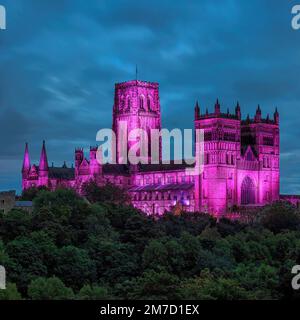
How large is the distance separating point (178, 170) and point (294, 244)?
7552 cm

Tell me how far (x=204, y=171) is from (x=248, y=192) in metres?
10.9

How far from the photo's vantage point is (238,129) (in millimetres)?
144250

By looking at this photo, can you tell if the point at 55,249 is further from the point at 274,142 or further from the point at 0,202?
the point at 274,142

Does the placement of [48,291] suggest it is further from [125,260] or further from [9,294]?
[125,260]

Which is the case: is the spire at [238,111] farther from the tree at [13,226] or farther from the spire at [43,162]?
the tree at [13,226]

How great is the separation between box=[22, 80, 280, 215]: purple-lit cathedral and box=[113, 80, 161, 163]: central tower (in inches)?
7.8

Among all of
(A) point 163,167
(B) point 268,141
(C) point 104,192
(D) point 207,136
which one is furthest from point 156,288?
(A) point 163,167

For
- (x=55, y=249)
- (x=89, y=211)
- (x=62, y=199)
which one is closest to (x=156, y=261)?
(x=55, y=249)

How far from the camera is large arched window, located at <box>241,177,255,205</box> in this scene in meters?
144

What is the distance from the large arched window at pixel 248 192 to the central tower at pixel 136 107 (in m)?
27.2

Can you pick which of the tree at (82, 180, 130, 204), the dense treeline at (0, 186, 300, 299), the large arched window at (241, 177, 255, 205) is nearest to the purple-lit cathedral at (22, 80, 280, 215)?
the large arched window at (241, 177, 255, 205)

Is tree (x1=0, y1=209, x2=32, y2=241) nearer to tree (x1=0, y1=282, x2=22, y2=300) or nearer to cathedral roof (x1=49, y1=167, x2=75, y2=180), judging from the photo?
tree (x1=0, y1=282, x2=22, y2=300)

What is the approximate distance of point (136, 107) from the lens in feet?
547
